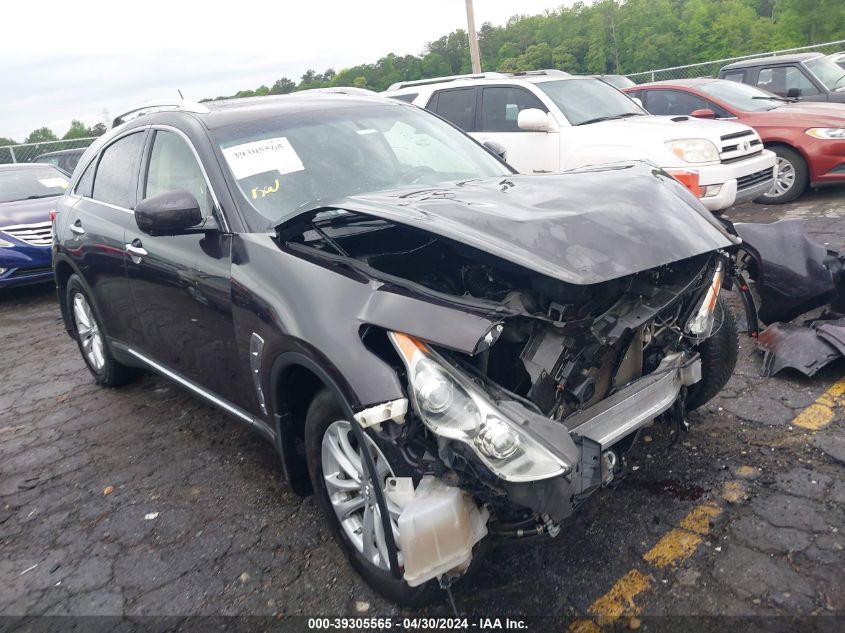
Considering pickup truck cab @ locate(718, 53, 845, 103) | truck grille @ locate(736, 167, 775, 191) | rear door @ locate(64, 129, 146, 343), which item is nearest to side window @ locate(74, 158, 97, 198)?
rear door @ locate(64, 129, 146, 343)

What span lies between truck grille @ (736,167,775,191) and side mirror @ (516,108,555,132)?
6.96 feet

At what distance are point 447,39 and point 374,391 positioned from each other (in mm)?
38593

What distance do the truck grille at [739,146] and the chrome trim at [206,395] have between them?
19.5 feet

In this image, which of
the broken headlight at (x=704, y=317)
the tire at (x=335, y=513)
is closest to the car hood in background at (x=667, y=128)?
the broken headlight at (x=704, y=317)

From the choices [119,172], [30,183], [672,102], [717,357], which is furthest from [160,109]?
[672,102]

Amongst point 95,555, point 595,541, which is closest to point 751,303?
point 595,541

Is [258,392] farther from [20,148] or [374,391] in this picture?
[20,148]

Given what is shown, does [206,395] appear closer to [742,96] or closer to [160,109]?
[160,109]

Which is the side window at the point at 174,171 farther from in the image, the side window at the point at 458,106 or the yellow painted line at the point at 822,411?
the side window at the point at 458,106

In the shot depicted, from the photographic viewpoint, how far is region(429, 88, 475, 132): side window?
8.61m

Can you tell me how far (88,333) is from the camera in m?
4.99

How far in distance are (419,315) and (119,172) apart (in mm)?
2901

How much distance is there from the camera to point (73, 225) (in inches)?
181

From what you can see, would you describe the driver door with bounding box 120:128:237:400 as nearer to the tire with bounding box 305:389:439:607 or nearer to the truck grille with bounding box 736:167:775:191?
the tire with bounding box 305:389:439:607
